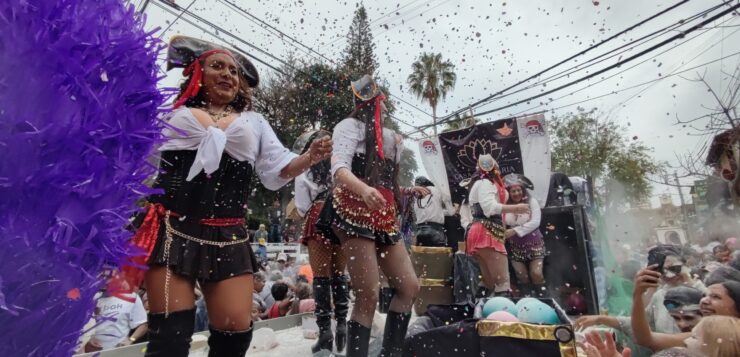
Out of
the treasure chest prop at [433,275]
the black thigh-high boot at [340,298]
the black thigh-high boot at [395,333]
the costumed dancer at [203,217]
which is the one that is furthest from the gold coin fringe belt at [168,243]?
the treasure chest prop at [433,275]

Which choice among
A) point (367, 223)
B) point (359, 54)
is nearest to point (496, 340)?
point (367, 223)

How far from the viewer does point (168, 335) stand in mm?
1744

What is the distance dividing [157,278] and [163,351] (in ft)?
0.90

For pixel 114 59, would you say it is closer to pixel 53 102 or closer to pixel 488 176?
pixel 53 102

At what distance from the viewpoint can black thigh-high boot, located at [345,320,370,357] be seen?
2.44m

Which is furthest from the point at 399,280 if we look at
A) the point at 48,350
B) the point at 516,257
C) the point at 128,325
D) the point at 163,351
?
the point at 516,257

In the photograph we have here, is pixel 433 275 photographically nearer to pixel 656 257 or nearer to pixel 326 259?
pixel 326 259

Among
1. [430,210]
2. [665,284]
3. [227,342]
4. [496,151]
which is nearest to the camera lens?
[227,342]

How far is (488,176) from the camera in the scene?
4871 mm

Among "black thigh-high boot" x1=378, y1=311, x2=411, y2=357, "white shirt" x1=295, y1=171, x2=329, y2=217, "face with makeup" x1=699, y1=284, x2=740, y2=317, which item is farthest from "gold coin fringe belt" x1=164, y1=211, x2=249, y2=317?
"face with makeup" x1=699, y1=284, x2=740, y2=317

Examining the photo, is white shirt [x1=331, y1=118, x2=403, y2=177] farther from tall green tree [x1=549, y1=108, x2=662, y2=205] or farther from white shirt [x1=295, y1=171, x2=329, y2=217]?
tall green tree [x1=549, y1=108, x2=662, y2=205]

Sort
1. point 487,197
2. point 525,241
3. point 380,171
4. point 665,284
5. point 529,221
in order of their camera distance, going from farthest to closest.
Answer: point 525,241 → point 529,221 → point 487,197 → point 665,284 → point 380,171

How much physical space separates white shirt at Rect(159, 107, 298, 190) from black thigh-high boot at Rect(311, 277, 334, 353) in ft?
4.85

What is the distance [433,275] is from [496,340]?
A: 3.57m
